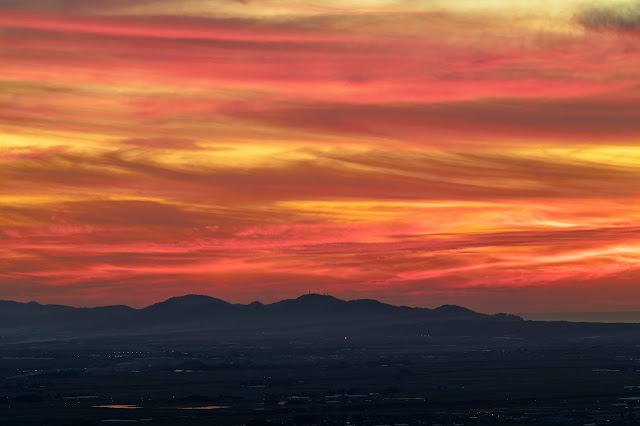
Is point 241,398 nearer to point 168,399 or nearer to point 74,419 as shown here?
point 168,399

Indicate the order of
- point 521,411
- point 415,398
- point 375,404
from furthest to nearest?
1. point 415,398
2. point 375,404
3. point 521,411

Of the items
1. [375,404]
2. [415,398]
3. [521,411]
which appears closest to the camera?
[521,411]

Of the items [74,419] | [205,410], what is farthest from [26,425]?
[205,410]

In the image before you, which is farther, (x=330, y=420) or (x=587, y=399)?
(x=587, y=399)

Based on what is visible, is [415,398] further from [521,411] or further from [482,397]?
[521,411]

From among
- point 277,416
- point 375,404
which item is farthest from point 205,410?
point 375,404

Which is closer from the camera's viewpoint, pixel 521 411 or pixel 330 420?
pixel 330 420

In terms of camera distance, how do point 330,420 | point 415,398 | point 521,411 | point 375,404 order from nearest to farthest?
point 330,420 → point 521,411 → point 375,404 → point 415,398

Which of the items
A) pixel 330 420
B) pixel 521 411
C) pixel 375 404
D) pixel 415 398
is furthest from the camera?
pixel 415 398
